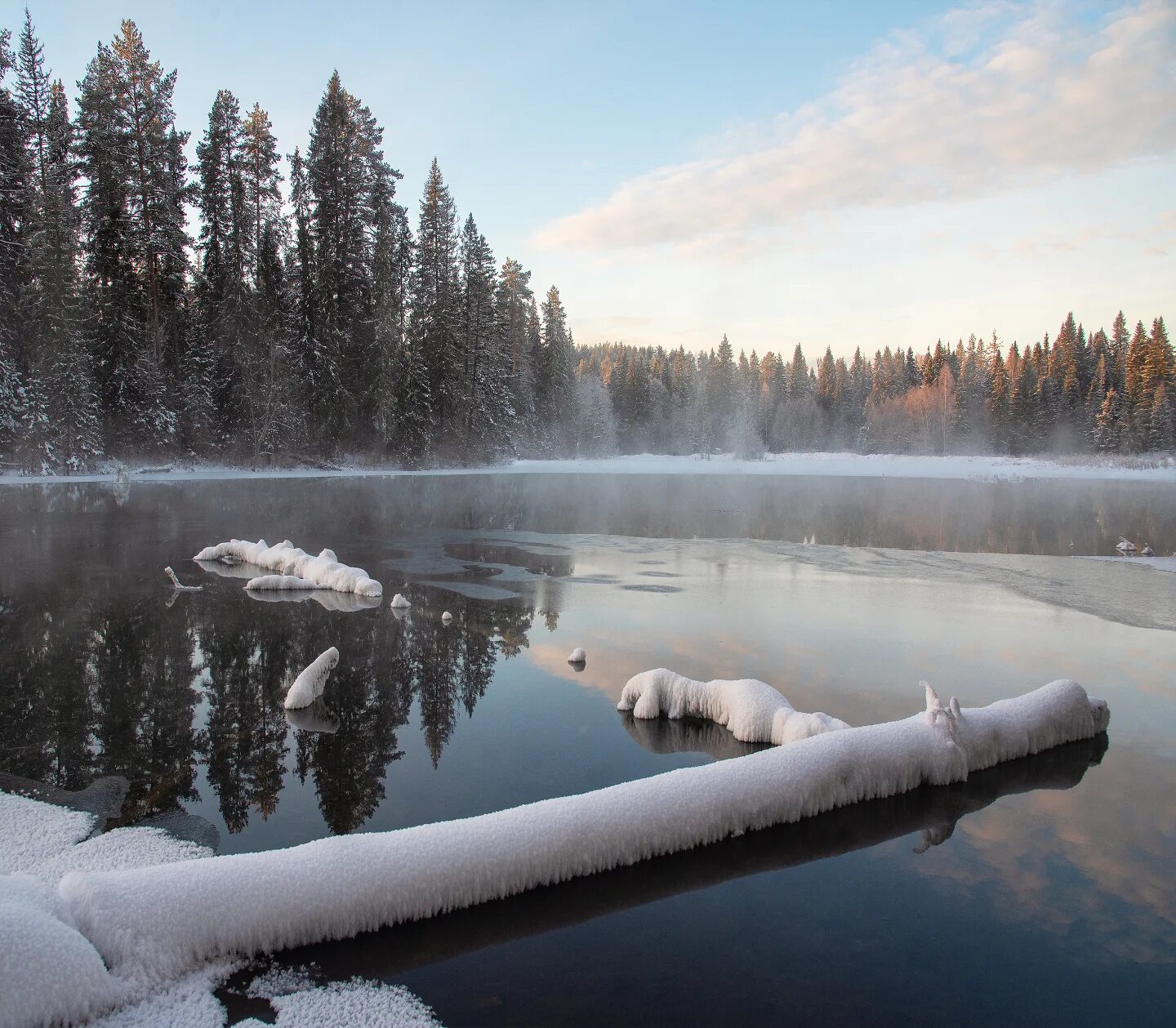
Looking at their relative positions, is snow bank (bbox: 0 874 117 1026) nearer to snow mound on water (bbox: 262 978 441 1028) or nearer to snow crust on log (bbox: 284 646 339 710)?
snow mound on water (bbox: 262 978 441 1028)

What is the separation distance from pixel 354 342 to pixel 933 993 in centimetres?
4705

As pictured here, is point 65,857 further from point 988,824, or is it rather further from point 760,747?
point 988,824

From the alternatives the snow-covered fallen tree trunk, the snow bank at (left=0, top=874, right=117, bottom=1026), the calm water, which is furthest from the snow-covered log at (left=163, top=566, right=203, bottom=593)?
the snow bank at (left=0, top=874, right=117, bottom=1026)

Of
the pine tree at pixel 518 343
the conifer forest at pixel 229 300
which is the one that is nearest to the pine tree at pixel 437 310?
the conifer forest at pixel 229 300

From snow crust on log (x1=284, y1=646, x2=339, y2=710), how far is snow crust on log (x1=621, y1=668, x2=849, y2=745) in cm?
326

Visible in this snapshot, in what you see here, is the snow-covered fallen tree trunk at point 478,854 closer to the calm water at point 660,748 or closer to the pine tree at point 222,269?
the calm water at point 660,748

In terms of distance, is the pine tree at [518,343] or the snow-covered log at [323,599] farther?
the pine tree at [518,343]

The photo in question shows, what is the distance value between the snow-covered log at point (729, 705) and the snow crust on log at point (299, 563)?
6772 millimetres

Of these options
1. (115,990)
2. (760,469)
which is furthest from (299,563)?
(760,469)

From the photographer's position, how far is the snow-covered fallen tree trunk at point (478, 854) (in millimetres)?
3854

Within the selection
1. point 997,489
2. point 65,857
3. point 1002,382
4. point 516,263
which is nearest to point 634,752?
point 65,857

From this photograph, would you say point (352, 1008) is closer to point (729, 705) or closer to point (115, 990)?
point (115, 990)

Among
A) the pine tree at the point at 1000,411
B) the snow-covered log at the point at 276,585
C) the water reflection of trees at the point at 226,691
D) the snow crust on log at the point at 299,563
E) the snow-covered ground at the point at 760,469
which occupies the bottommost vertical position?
the water reflection of trees at the point at 226,691

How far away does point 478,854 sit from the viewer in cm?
454
